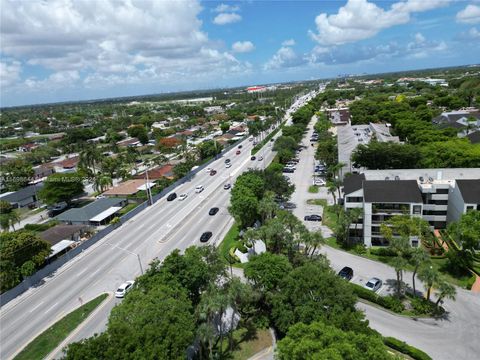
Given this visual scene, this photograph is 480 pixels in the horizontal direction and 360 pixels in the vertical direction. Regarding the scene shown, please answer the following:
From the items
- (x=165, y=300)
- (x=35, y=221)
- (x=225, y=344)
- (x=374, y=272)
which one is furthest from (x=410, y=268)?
(x=35, y=221)

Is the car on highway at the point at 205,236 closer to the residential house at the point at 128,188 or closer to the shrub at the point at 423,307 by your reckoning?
the residential house at the point at 128,188

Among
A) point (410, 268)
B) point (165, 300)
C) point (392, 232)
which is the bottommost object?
point (410, 268)

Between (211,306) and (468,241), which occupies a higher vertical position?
(211,306)

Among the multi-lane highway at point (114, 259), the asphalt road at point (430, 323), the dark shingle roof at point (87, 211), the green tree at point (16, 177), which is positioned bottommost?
the asphalt road at point (430, 323)

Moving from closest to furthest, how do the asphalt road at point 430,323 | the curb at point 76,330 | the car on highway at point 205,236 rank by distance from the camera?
the asphalt road at point 430,323 → the curb at point 76,330 → the car on highway at point 205,236

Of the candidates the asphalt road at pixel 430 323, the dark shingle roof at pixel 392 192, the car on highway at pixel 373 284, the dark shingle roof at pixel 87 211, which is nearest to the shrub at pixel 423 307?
the asphalt road at pixel 430 323

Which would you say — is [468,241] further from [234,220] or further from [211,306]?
[234,220]
